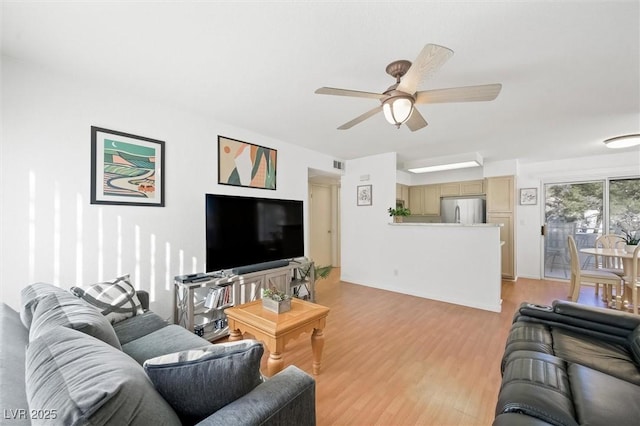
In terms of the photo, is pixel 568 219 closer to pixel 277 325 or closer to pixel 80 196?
pixel 277 325

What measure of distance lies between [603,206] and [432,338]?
457 cm

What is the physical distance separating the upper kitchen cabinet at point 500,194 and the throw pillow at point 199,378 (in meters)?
5.75

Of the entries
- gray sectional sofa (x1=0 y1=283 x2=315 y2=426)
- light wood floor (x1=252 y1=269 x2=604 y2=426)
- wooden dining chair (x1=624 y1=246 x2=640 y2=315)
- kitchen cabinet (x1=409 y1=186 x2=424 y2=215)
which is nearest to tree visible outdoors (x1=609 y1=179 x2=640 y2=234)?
light wood floor (x1=252 y1=269 x2=604 y2=426)

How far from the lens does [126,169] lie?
2402 mm

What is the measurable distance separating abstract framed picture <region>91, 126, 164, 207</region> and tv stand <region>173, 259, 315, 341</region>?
90cm

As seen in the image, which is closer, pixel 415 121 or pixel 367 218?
pixel 415 121

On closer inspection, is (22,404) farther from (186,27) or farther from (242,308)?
(186,27)

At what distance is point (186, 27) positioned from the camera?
1578mm

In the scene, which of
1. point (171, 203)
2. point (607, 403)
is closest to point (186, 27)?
point (171, 203)

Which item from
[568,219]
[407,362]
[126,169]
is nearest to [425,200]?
[568,219]

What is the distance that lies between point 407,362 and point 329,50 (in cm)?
254

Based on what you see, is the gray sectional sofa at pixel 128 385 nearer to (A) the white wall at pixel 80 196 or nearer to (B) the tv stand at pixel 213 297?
(A) the white wall at pixel 80 196

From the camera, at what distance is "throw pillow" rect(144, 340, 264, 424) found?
0.86 meters

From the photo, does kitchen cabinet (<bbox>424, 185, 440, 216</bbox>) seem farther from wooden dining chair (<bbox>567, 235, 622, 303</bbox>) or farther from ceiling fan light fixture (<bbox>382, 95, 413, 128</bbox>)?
ceiling fan light fixture (<bbox>382, 95, 413, 128</bbox>)
